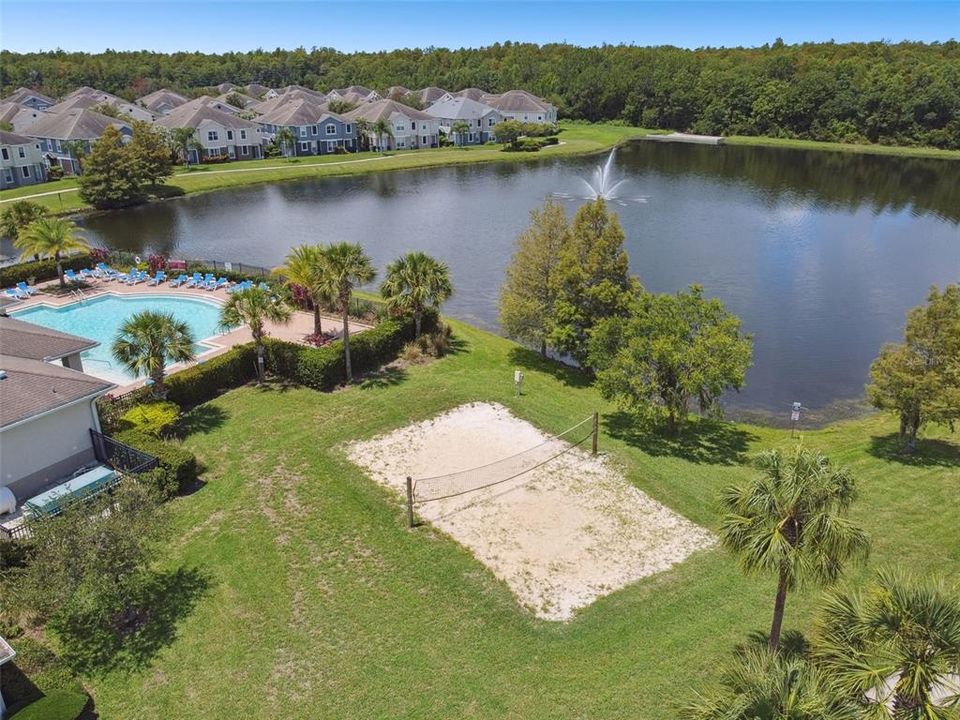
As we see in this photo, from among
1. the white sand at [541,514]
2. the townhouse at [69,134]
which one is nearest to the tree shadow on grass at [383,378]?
the white sand at [541,514]

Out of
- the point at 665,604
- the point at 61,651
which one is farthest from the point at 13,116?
the point at 665,604

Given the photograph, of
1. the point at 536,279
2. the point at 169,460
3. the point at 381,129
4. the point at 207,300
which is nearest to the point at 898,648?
the point at 169,460

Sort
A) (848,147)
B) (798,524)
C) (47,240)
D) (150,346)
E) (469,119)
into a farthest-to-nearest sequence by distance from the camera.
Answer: (469,119) → (848,147) → (47,240) → (150,346) → (798,524)

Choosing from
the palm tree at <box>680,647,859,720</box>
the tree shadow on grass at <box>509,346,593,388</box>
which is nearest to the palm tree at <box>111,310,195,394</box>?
the tree shadow on grass at <box>509,346,593,388</box>

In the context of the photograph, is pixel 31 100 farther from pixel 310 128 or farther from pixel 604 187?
pixel 604 187

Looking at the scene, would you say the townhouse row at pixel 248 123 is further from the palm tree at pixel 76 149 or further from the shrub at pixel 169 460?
the shrub at pixel 169 460

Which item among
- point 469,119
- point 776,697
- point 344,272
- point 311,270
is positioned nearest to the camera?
point 776,697

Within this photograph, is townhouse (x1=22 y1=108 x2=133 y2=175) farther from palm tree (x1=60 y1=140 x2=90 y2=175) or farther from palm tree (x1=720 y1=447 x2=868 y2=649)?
palm tree (x1=720 y1=447 x2=868 y2=649)

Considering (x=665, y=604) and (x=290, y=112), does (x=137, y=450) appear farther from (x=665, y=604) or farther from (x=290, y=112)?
(x=290, y=112)
